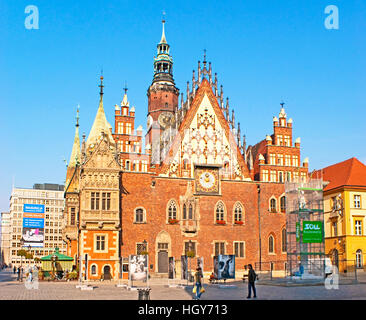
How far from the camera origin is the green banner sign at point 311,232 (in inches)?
1507

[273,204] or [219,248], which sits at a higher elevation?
[273,204]

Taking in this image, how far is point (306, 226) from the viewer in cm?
3847

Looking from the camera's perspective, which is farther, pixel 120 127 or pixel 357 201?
pixel 357 201

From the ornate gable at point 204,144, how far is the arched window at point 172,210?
278cm

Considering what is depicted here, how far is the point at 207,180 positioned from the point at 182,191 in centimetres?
282

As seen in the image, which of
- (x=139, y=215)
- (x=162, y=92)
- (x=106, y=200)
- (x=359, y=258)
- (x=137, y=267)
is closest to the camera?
(x=137, y=267)

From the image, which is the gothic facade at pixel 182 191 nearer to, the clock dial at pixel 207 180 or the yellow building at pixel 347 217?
the clock dial at pixel 207 180

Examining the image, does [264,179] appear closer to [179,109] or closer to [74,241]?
[179,109]

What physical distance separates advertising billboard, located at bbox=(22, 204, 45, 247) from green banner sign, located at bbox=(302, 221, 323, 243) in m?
27.4

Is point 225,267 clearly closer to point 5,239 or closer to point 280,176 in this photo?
point 280,176

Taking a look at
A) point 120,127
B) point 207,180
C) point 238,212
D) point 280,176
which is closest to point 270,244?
point 238,212

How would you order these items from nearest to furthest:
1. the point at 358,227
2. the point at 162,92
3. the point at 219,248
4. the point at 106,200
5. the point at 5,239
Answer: the point at 106,200
the point at 219,248
the point at 358,227
the point at 162,92
the point at 5,239
